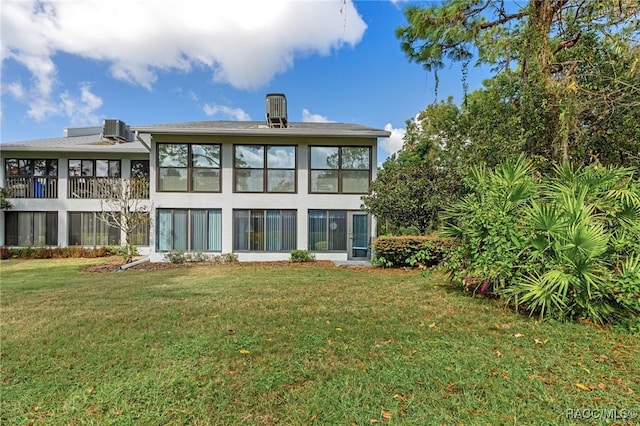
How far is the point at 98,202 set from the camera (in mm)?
14953

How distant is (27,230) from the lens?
591 inches

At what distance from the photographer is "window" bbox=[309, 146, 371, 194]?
41.6ft

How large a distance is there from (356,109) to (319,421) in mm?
16208

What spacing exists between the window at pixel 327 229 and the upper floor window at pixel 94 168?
9852mm

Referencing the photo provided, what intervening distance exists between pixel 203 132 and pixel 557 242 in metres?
11.2

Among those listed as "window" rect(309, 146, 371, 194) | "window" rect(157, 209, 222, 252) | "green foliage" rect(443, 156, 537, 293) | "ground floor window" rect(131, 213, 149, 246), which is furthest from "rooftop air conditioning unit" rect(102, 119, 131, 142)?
"green foliage" rect(443, 156, 537, 293)

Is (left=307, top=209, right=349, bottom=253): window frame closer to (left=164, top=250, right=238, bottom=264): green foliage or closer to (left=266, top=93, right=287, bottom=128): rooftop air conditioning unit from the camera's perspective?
(left=164, top=250, right=238, bottom=264): green foliage

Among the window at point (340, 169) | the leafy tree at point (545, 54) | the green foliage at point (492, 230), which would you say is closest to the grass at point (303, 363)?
the green foliage at point (492, 230)

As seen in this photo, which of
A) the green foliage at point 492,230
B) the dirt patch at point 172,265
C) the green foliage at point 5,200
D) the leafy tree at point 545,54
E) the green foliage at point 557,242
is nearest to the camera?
the green foliage at point 557,242

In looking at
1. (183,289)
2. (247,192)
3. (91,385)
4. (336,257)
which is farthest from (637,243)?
(247,192)

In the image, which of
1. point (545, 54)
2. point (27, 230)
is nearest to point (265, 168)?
point (545, 54)

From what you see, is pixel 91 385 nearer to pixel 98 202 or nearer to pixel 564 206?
pixel 564 206

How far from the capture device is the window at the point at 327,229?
41.5 feet

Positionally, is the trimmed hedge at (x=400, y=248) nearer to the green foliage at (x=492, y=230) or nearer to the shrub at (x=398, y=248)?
the shrub at (x=398, y=248)
